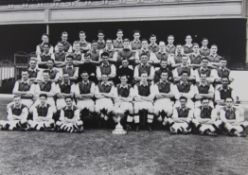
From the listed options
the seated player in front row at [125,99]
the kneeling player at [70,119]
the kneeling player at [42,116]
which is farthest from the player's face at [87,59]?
the kneeling player at [42,116]

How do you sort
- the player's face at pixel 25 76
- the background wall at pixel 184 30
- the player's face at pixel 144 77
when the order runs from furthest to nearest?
the background wall at pixel 184 30 → the player's face at pixel 25 76 → the player's face at pixel 144 77

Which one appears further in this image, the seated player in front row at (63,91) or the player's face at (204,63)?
the player's face at (204,63)

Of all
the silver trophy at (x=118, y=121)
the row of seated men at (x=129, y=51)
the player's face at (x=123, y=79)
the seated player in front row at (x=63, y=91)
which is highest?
the row of seated men at (x=129, y=51)

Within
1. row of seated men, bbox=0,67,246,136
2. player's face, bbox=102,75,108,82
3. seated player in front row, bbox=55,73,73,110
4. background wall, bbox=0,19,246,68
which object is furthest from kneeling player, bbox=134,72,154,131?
background wall, bbox=0,19,246,68

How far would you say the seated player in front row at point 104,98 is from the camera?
8430 millimetres

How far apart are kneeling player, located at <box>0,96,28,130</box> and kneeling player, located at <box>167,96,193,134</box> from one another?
3.08 m

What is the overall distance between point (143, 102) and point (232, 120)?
1883 millimetres

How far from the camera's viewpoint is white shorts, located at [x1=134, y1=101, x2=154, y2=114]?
8.34 m

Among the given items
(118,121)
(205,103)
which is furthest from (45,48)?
(205,103)

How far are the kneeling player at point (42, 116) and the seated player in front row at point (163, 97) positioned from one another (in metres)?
2.25

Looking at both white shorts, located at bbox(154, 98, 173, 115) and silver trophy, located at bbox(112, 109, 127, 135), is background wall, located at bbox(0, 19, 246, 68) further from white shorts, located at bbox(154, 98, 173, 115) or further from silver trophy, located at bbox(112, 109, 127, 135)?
silver trophy, located at bbox(112, 109, 127, 135)

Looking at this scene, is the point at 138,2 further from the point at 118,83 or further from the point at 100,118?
the point at 100,118

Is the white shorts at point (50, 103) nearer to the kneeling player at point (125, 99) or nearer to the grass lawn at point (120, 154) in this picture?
the grass lawn at point (120, 154)

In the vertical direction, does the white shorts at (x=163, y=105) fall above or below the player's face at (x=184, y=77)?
below
